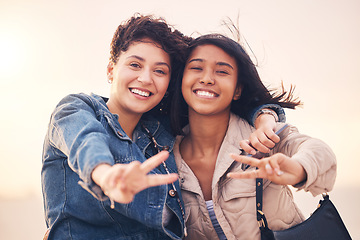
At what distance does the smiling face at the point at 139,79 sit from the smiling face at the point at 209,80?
211 mm

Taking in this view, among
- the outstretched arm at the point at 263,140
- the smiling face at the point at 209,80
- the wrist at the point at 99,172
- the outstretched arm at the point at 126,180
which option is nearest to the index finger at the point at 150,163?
the outstretched arm at the point at 126,180

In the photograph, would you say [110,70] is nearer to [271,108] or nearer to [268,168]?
[271,108]

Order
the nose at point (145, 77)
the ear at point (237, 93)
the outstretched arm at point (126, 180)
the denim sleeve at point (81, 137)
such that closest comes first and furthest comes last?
the outstretched arm at point (126, 180)
the denim sleeve at point (81, 137)
the nose at point (145, 77)
the ear at point (237, 93)

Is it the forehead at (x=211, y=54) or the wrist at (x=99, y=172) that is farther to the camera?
the forehead at (x=211, y=54)

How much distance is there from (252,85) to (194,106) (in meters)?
0.55

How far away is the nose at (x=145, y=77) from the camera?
6.80ft

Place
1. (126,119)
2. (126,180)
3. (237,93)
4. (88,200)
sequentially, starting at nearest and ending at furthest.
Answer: (126,180) → (88,200) → (126,119) → (237,93)

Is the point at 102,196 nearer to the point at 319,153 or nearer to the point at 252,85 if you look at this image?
the point at 319,153

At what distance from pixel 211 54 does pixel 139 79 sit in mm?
590

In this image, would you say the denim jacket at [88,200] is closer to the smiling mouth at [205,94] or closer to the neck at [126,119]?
the neck at [126,119]

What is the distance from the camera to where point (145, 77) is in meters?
2.08

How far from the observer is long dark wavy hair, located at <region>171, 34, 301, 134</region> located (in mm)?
2340

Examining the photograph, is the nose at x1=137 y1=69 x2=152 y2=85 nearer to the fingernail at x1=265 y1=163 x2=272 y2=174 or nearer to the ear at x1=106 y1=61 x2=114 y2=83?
the ear at x1=106 y1=61 x2=114 y2=83

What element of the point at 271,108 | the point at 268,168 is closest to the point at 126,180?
the point at 268,168
